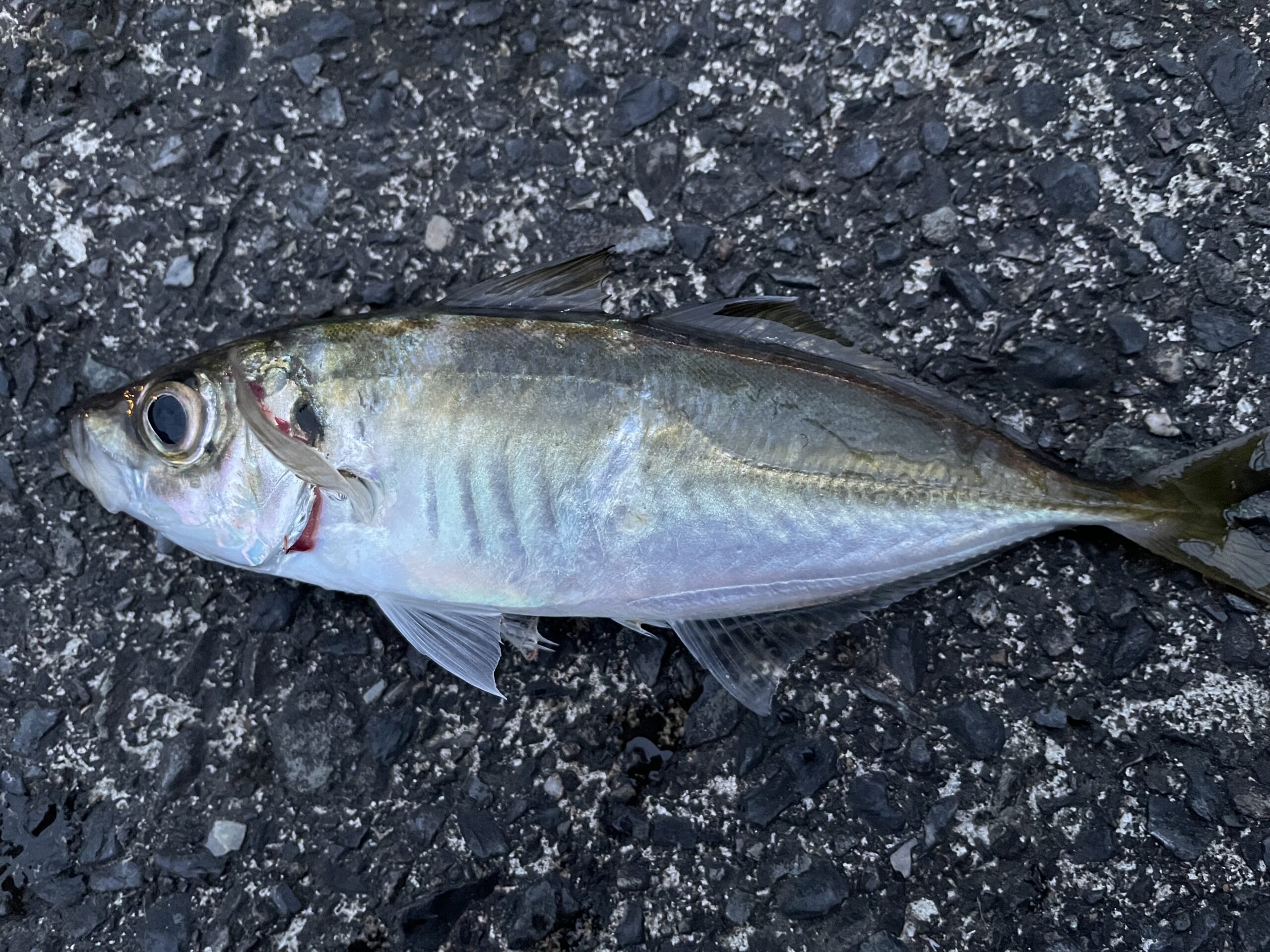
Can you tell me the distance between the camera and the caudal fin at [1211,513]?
202cm

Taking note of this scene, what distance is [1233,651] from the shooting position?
211cm

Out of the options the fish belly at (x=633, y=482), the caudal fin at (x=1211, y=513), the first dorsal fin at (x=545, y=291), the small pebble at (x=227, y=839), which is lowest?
the small pebble at (x=227, y=839)

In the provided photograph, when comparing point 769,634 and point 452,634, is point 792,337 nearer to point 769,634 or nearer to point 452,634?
point 769,634

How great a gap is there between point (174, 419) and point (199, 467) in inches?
5.3

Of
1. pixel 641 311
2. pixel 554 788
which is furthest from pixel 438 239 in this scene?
pixel 554 788

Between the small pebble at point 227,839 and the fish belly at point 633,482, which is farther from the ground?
the fish belly at point 633,482

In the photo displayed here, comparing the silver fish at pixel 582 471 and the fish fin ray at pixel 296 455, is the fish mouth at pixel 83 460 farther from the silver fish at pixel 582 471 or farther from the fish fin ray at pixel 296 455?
the fish fin ray at pixel 296 455

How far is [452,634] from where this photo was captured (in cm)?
206

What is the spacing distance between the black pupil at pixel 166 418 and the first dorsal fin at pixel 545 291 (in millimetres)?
679

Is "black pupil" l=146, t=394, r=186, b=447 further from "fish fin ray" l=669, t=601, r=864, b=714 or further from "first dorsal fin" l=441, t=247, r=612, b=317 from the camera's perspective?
"fish fin ray" l=669, t=601, r=864, b=714

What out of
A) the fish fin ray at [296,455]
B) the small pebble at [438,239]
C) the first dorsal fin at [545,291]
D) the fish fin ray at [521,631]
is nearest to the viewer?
the fish fin ray at [296,455]

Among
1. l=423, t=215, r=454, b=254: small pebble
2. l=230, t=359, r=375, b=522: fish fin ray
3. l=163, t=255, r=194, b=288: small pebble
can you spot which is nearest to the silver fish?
l=230, t=359, r=375, b=522: fish fin ray

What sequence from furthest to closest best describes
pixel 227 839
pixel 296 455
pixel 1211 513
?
pixel 227 839
pixel 1211 513
pixel 296 455

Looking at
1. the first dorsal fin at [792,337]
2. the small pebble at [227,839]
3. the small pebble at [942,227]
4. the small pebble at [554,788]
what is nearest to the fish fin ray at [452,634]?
the small pebble at [554,788]
